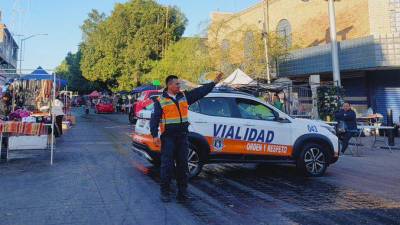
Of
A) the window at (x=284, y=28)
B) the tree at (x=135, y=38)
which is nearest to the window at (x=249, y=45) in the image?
the window at (x=284, y=28)

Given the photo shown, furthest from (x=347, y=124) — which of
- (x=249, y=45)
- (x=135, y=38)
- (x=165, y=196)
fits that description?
(x=135, y=38)

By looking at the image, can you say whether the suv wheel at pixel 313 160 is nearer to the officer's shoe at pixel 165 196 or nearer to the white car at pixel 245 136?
the white car at pixel 245 136

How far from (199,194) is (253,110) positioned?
8.86 feet

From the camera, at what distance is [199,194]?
761cm

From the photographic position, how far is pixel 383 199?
24.5ft

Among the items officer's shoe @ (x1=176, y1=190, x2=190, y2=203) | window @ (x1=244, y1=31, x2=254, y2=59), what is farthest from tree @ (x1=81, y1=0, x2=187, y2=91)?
officer's shoe @ (x1=176, y1=190, x2=190, y2=203)

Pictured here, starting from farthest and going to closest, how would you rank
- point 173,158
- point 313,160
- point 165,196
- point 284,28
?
point 284,28
point 313,160
point 173,158
point 165,196

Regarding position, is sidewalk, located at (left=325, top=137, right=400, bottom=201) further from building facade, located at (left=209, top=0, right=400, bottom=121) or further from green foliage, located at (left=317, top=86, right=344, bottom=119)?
building facade, located at (left=209, top=0, right=400, bottom=121)

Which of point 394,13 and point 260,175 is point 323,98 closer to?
point 394,13

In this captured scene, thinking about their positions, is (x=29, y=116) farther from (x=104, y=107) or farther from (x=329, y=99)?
(x=104, y=107)

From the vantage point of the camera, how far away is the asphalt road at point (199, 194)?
6102mm

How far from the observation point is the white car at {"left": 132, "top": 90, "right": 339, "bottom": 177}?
29.9 ft

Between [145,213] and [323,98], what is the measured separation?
1460 centimetres

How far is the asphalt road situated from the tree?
114ft
